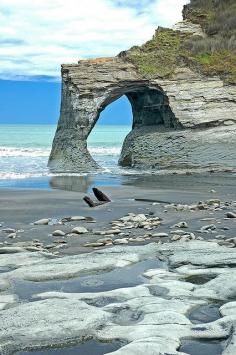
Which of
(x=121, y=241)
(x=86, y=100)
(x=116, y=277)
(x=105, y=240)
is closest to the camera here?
(x=116, y=277)

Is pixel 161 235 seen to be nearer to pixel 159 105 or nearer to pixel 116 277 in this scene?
pixel 116 277

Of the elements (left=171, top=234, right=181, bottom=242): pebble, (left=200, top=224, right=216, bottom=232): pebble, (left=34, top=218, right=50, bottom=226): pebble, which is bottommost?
(left=34, top=218, right=50, bottom=226): pebble

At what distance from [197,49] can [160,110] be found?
15.4 ft

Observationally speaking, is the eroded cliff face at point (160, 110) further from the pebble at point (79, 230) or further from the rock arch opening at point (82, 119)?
the pebble at point (79, 230)

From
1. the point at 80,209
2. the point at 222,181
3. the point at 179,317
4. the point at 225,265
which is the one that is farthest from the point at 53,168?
the point at 179,317

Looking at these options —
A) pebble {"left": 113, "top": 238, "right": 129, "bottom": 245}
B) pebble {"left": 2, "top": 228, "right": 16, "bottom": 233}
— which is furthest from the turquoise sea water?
pebble {"left": 113, "top": 238, "right": 129, "bottom": 245}

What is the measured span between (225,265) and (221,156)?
77.0 feet

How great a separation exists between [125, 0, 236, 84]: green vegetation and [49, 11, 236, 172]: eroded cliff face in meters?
0.41

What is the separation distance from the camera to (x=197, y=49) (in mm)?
34406

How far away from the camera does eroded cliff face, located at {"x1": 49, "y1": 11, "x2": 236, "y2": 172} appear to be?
31.3 m

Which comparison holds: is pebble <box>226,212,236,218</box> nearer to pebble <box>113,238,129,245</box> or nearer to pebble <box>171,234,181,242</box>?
pebble <box>171,234,181,242</box>

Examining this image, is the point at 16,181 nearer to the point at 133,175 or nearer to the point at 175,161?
the point at 133,175

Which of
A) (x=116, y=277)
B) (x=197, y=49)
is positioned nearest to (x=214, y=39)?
(x=197, y=49)

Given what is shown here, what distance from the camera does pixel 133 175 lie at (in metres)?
28.0
